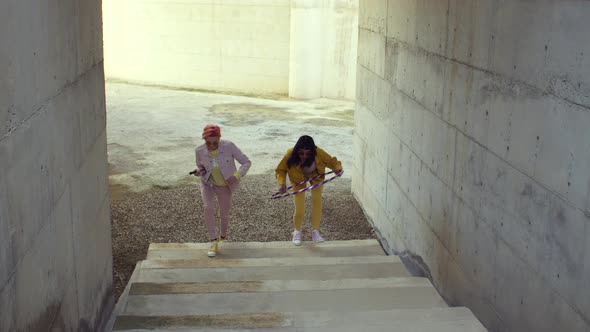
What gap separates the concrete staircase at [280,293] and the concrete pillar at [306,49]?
11.7 metres

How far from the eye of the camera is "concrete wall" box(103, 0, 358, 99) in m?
19.4

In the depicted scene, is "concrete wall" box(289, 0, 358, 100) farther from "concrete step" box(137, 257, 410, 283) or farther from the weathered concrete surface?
"concrete step" box(137, 257, 410, 283)

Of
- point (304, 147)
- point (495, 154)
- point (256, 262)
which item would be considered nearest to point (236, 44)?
point (304, 147)

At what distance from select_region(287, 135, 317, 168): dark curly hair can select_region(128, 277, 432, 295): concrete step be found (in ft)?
6.69

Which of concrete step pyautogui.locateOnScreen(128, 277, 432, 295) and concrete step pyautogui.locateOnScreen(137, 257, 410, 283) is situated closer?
concrete step pyautogui.locateOnScreen(128, 277, 432, 295)

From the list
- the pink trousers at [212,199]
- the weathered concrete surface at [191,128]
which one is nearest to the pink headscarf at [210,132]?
the pink trousers at [212,199]

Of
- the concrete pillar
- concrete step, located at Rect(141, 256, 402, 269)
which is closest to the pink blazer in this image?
concrete step, located at Rect(141, 256, 402, 269)

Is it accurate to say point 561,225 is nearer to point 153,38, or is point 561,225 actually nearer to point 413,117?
point 413,117

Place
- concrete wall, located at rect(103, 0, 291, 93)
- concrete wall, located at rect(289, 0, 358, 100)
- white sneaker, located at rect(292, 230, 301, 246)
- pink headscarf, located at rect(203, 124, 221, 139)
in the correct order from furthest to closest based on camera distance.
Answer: concrete wall, located at rect(103, 0, 291, 93)
concrete wall, located at rect(289, 0, 358, 100)
white sneaker, located at rect(292, 230, 301, 246)
pink headscarf, located at rect(203, 124, 221, 139)

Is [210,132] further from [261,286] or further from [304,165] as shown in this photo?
[261,286]

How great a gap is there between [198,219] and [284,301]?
4.64m

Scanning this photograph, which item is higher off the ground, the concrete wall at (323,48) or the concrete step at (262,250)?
the concrete wall at (323,48)

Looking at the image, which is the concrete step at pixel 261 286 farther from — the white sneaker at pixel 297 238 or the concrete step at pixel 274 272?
the white sneaker at pixel 297 238

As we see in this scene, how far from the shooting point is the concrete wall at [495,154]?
3846 mm
